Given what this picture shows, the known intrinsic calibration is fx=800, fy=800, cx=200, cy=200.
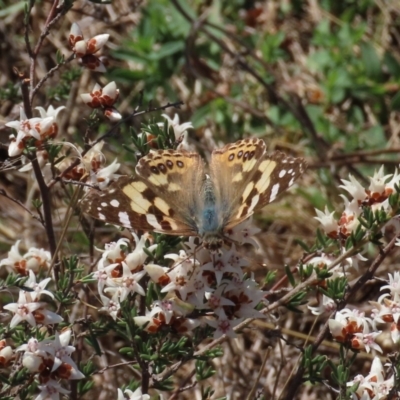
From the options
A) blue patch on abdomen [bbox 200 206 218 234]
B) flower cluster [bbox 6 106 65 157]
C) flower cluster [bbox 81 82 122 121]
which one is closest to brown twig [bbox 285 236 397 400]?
blue patch on abdomen [bbox 200 206 218 234]

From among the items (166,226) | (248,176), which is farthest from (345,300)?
(166,226)

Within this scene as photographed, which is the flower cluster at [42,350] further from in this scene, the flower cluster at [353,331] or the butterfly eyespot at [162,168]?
the flower cluster at [353,331]

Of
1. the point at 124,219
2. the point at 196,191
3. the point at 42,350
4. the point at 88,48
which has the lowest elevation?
the point at 42,350

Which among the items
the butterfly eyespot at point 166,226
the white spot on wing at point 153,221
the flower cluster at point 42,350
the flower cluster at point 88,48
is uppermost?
the flower cluster at point 88,48

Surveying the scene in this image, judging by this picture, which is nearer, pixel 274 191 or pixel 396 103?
pixel 274 191

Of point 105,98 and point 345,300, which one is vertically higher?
point 105,98

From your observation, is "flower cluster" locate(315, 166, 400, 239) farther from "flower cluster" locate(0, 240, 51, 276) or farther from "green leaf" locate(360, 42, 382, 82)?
"green leaf" locate(360, 42, 382, 82)

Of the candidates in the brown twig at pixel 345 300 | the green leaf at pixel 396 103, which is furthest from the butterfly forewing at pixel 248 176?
the green leaf at pixel 396 103

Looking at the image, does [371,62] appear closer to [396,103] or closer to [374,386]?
[396,103]
